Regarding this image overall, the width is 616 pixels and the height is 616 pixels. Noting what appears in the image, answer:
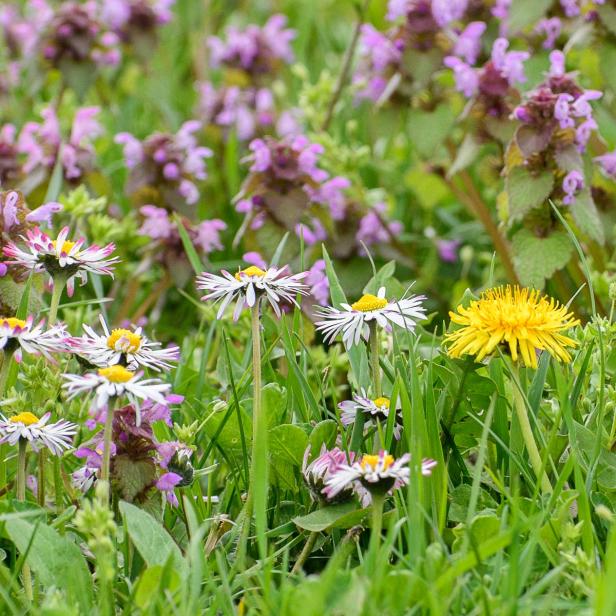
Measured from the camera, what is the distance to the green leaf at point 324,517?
1309 millimetres

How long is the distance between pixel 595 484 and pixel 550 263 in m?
0.69

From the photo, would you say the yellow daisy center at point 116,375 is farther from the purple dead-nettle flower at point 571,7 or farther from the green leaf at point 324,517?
the purple dead-nettle flower at point 571,7

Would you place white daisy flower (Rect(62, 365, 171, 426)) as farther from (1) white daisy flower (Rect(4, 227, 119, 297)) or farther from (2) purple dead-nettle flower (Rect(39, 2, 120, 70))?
(2) purple dead-nettle flower (Rect(39, 2, 120, 70))

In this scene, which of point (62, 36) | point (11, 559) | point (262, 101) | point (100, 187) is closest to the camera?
point (11, 559)

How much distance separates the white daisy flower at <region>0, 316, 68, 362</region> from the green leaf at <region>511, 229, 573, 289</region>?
104cm

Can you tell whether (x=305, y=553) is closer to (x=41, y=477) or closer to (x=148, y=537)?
(x=148, y=537)

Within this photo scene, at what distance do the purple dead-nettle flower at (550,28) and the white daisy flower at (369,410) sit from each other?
1.62 meters

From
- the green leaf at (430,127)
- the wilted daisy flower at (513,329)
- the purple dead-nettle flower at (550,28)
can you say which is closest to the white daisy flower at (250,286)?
the wilted daisy flower at (513,329)

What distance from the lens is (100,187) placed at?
2.70 metres

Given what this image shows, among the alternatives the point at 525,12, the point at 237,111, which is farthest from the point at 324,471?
the point at 237,111

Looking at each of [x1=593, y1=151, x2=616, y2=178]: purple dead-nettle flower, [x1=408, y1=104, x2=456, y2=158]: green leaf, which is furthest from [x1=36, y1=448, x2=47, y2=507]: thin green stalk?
[x1=408, y1=104, x2=456, y2=158]: green leaf

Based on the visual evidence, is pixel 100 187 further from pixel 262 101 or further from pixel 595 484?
pixel 595 484

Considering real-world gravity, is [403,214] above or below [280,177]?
below

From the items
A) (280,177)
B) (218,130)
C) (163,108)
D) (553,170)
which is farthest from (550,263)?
(163,108)
